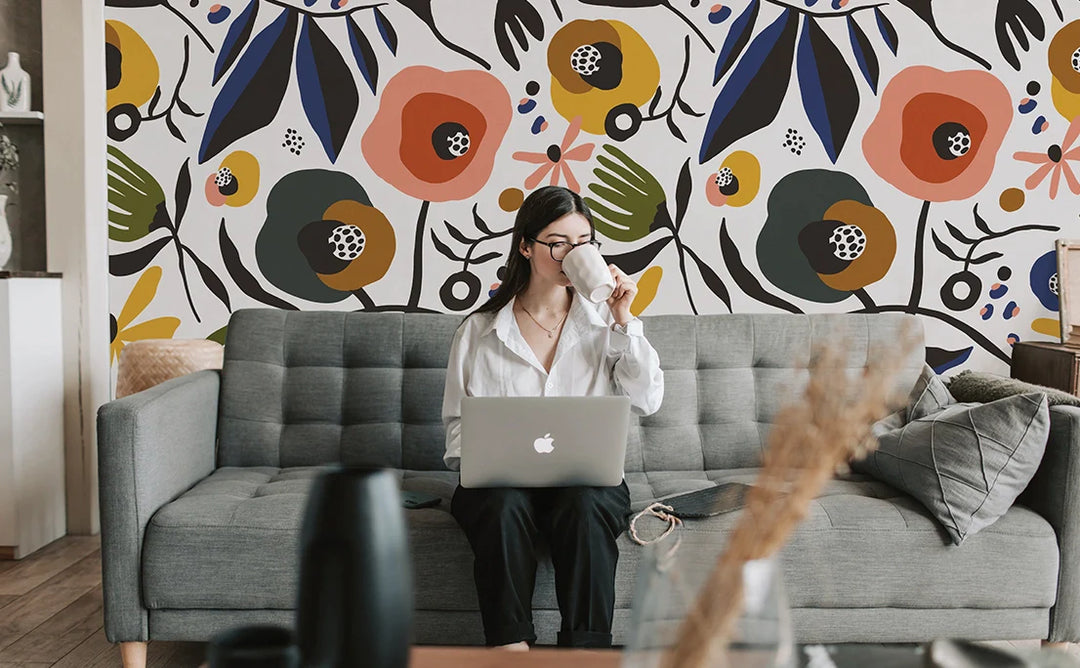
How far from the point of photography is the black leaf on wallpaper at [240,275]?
3213mm

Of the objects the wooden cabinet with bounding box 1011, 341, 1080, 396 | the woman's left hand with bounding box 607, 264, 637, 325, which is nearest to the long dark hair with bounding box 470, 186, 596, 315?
the woman's left hand with bounding box 607, 264, 637, 325

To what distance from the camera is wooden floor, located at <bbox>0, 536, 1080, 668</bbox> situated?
2.14 metres

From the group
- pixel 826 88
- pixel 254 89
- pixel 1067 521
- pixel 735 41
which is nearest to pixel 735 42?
pixel 735 41

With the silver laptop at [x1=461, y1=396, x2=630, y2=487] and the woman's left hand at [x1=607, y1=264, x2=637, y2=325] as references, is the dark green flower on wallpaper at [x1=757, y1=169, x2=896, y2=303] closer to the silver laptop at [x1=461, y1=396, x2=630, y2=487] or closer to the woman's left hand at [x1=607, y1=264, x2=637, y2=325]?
the woman's left hand at [x1=607, y1=264, x2=637, y2=325]

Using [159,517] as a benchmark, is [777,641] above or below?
above

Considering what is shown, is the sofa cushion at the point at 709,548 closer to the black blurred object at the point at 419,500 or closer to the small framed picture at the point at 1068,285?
the black blurred object at the point at 419,500

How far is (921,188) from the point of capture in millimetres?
3195

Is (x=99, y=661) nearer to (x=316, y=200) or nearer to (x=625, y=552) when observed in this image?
(x=625, y=552)

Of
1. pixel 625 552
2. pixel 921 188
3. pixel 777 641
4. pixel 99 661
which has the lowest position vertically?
pixel 99 661

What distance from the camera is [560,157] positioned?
3.20m

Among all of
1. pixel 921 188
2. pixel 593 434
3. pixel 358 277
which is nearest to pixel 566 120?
pixel 358 277

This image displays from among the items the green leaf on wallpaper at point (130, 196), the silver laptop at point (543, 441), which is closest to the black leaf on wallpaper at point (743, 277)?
the silver laptop at point (543, 441)

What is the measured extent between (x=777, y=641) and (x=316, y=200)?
282cm

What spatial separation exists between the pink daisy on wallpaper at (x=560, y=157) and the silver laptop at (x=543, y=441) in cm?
160
